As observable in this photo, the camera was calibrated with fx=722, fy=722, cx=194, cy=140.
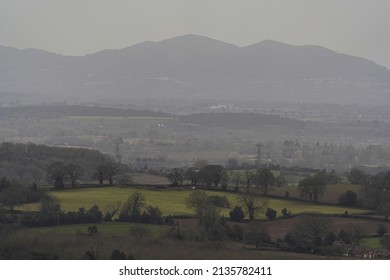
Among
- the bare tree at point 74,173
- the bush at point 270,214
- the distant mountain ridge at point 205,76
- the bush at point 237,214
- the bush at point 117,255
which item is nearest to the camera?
the bush at point 117,255

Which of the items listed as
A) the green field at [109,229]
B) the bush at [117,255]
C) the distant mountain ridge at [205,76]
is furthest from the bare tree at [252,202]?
the distant mountain ridge at [205,76]

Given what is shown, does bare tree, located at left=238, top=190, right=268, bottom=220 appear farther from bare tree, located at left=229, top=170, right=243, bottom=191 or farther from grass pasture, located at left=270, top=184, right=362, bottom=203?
grass pasture, located at left=270, top=184, right=362, bottom=203

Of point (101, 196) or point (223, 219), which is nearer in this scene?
point (223, 219)

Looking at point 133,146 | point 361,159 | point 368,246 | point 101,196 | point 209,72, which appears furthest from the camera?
point 209,72

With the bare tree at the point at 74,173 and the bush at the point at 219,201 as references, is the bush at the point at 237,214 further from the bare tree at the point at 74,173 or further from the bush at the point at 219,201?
the bare tree at the point at 74,173

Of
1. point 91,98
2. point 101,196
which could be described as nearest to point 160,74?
point 91,98

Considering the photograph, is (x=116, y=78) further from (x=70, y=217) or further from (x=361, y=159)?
(x=70, y=217)

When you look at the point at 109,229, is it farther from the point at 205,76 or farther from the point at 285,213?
the point at 205,76
